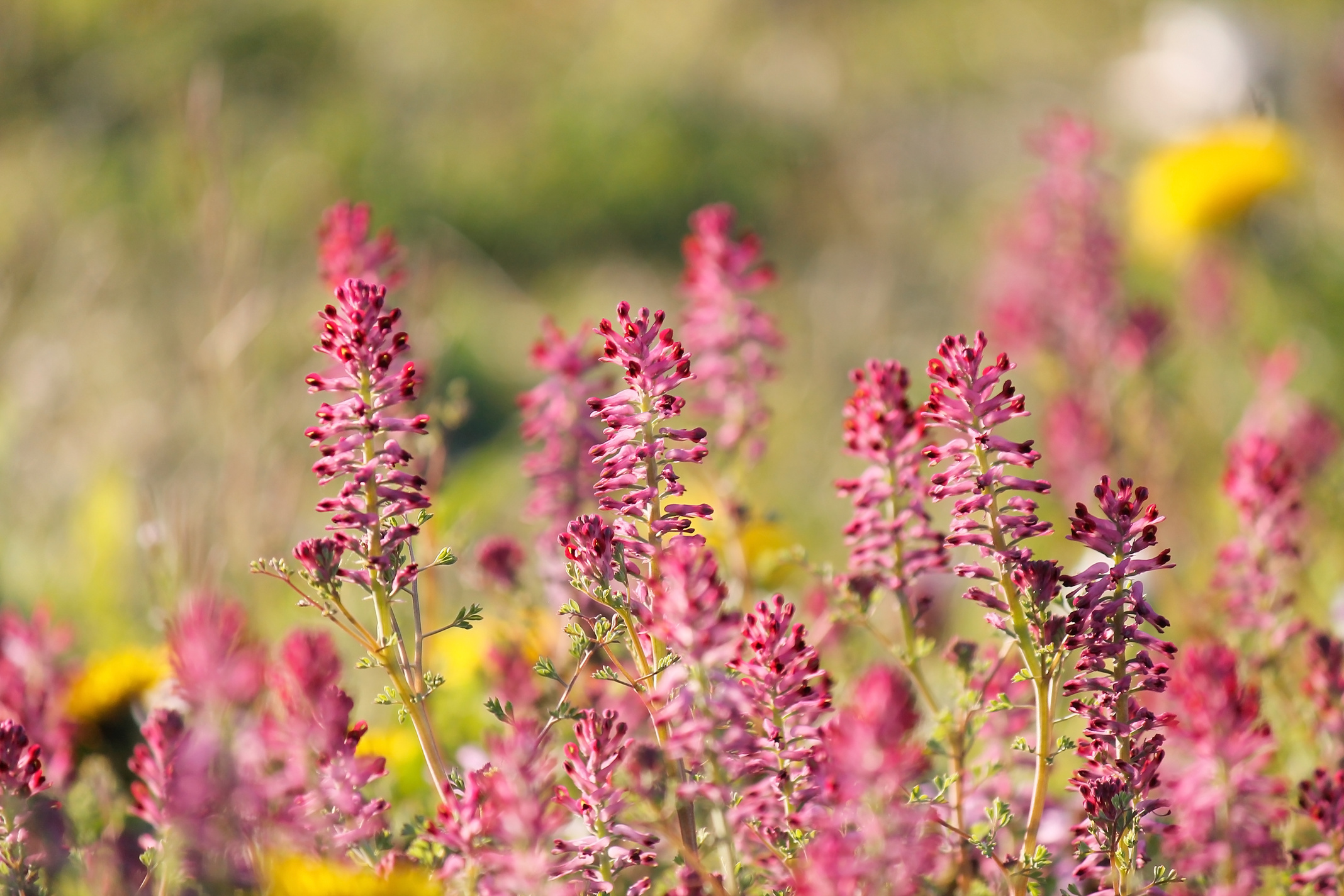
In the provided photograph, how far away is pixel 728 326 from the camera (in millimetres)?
1965

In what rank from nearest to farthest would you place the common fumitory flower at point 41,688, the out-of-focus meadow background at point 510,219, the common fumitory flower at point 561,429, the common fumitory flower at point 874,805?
the common fumitory flower at point 874,805
the common fumitory flower at point 41,688
the common fumitory flower at point 561,429
the out-of-focus meadow background at point 510,219

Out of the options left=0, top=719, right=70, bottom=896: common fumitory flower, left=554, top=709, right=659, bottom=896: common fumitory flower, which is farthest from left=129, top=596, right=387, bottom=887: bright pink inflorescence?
left=554, top=709, right=659, bottom=896: common fumitory flower

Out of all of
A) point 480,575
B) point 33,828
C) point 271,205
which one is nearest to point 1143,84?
point 271,205

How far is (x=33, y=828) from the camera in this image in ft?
4.65

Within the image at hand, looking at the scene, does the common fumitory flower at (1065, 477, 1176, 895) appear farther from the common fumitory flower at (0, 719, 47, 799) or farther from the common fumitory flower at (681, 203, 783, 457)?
the common fumitory flower at (0, 719, 47, 799)

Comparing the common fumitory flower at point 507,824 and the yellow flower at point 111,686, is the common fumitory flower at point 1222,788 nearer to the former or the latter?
the common fumitory flower at point 507,824

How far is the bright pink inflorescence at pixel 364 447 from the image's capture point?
1.18 metres

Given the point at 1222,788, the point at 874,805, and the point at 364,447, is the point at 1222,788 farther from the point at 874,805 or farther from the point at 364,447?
the point at 364,447

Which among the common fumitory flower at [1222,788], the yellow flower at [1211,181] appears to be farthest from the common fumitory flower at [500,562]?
the yellow flower at [1211,181]

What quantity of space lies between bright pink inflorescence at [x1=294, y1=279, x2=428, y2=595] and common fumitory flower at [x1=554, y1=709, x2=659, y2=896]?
25 centimetres

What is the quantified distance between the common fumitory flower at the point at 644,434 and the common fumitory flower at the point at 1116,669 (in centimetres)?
39

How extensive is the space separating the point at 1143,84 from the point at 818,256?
2.35 metres

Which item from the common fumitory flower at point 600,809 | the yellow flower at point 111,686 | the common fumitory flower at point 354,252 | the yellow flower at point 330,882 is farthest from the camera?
the yellow flower at point 111,686

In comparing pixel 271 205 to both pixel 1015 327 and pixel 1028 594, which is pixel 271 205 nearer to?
pixel 1015 327
